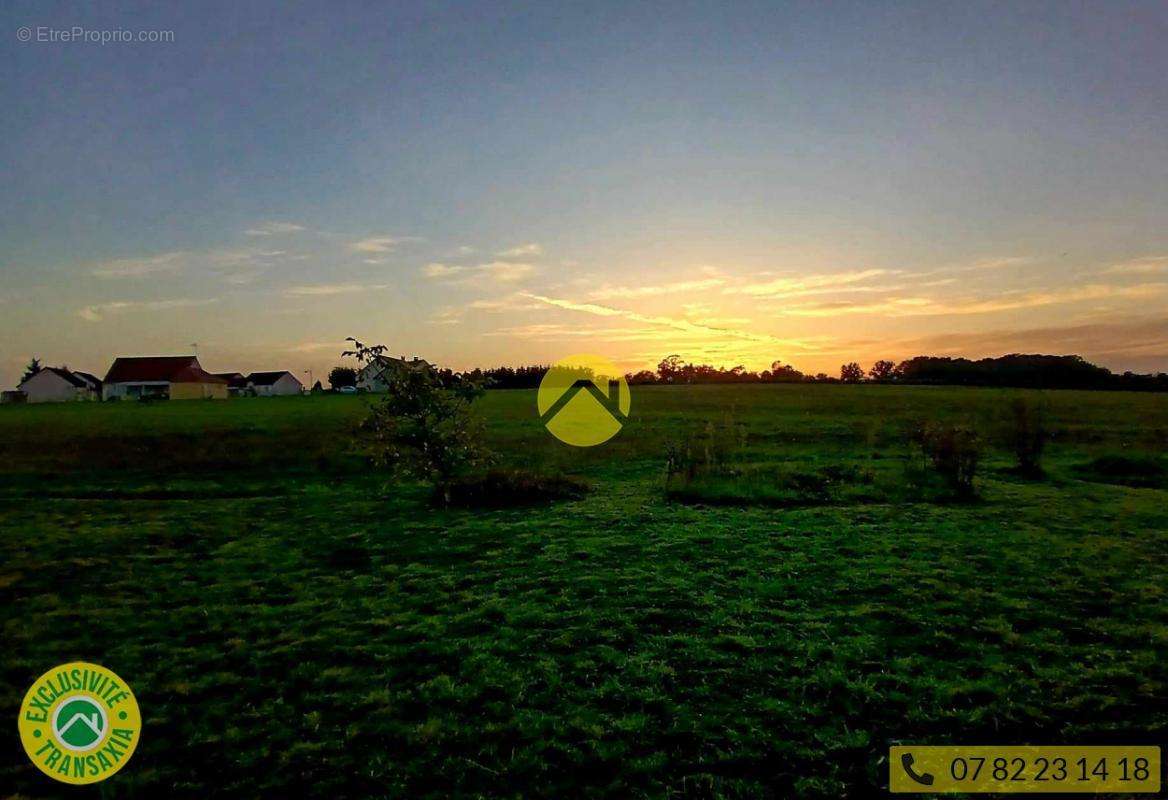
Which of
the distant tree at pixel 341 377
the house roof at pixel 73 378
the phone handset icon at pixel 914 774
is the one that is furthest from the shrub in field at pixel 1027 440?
the house roof at pixel 73 378

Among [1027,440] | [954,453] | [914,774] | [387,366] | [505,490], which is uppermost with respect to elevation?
[387,366]

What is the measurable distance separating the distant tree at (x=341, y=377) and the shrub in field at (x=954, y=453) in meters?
118

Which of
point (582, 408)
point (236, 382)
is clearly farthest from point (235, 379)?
point (582, 408)

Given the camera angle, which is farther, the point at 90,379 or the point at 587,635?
the point at 90,379

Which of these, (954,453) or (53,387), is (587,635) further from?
(53,387)

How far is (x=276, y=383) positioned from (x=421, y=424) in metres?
127

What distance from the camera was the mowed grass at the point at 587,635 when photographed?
224 inches

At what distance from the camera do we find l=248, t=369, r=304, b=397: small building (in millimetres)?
130750

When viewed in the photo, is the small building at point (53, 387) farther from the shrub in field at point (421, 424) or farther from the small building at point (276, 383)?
the shrub in field at point (421, 424)

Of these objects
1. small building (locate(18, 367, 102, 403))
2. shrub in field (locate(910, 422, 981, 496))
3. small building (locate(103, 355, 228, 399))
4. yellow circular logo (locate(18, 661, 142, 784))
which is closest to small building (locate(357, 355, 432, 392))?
yellow circular logo (locate(18, 661, 142, 784))

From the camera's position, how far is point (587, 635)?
845cm

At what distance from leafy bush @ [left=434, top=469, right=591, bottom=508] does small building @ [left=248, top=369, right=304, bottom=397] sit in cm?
12187

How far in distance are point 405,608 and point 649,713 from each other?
464 cm

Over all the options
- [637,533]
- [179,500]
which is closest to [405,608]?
[637,533]
